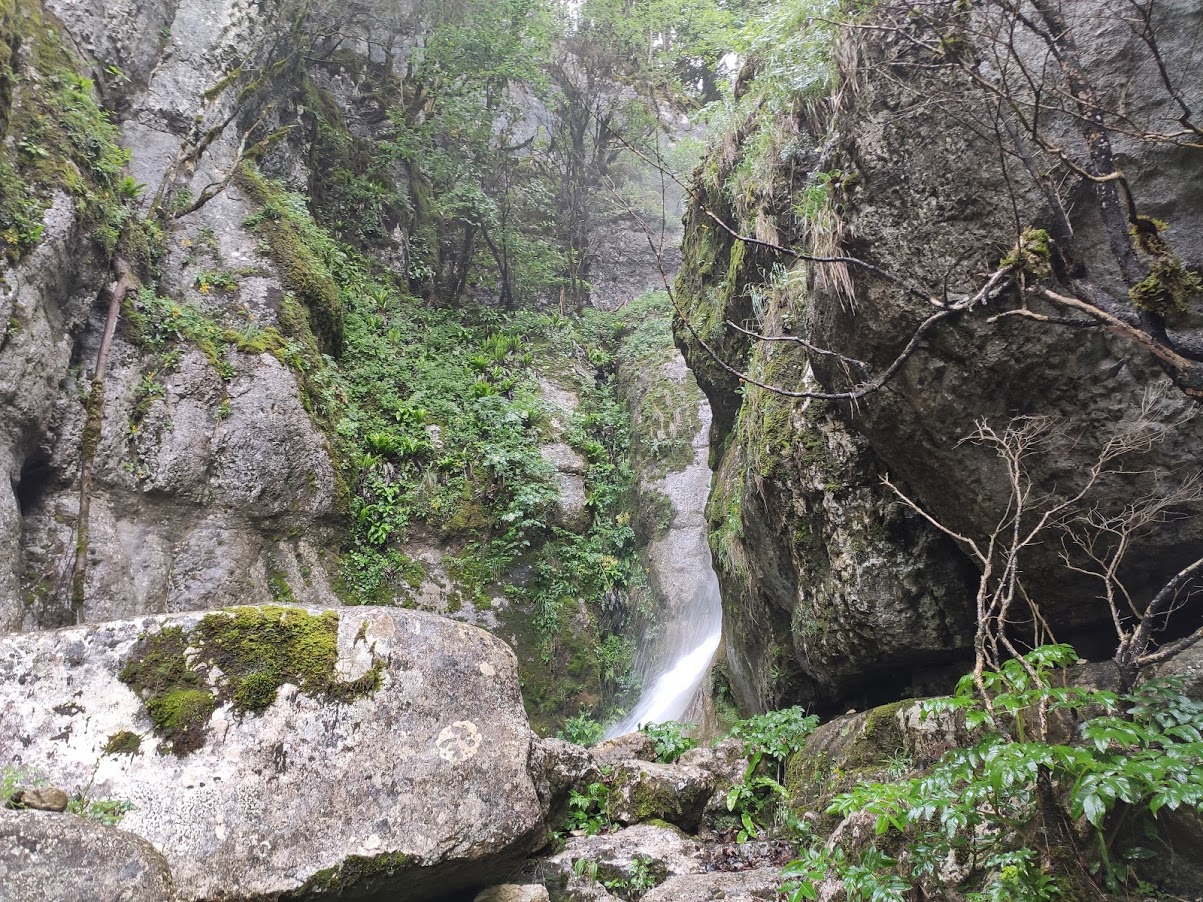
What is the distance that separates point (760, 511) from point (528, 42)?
550 inches

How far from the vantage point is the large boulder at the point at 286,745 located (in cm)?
321

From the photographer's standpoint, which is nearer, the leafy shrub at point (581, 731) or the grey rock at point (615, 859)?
the grey rock at point (615, 859)

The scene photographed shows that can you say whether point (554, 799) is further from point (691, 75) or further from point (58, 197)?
point (691, 75)

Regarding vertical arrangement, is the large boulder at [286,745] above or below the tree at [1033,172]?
below

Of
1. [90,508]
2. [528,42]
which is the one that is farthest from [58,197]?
[528,42]

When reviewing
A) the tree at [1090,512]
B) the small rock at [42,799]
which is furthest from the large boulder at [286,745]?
the tree at [1090,512]

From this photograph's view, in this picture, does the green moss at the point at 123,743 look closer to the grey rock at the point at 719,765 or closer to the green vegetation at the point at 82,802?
the green vegetation at the point at 82,802

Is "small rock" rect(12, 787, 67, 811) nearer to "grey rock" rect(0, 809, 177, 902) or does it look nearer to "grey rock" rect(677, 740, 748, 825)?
"grey rock" rect(0, 809, 177, 902)

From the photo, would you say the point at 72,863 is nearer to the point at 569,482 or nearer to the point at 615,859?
the point at 615,859

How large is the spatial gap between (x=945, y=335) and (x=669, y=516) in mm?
8894

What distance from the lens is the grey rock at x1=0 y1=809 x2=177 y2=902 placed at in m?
2.48

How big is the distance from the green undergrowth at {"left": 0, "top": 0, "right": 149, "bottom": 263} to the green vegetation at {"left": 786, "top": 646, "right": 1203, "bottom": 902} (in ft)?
26.2

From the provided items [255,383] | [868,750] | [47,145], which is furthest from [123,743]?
[47,145]

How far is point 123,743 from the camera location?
335cm
